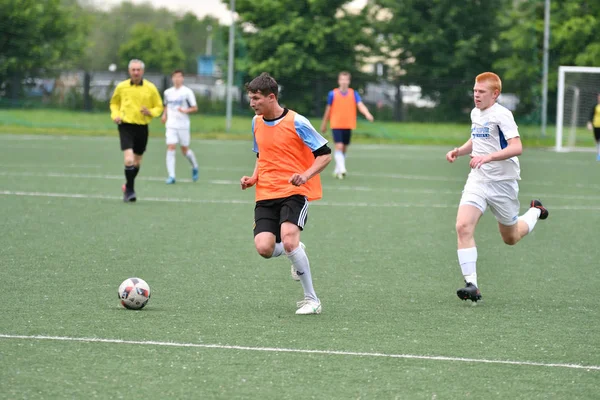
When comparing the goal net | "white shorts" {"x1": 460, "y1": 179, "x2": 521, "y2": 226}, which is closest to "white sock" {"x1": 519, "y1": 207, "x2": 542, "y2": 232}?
"white shorts" {"x1": 460, "y1": 179, "x2": 521, "y2": 226}

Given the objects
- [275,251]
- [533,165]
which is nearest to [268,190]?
[275,251]

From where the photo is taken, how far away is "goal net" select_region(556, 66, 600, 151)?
36094 millimetres

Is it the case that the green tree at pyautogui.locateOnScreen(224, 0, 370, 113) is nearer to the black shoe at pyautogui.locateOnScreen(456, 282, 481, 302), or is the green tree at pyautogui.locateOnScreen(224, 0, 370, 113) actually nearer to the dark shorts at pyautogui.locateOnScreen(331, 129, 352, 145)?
the dark shorts at pyautogui.locateOnScreen(331, 129, 352, 145)

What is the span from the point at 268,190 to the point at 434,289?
185 centimetres

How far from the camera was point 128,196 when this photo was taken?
50.6ft

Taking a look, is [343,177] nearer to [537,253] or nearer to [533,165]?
[533,165]

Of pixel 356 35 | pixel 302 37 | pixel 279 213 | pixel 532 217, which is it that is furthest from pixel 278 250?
pixel 356 35

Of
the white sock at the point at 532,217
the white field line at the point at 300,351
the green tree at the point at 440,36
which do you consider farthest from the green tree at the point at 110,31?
the white field line at the point at 300,351

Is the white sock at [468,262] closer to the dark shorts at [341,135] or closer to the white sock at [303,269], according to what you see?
the white sock at [303,269]

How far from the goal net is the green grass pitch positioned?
2034 centimetres

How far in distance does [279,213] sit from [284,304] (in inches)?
27.7

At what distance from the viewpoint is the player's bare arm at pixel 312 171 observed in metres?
7.36

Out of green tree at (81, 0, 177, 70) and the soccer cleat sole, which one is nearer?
the soccer cleat sole

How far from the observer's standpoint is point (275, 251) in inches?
307
